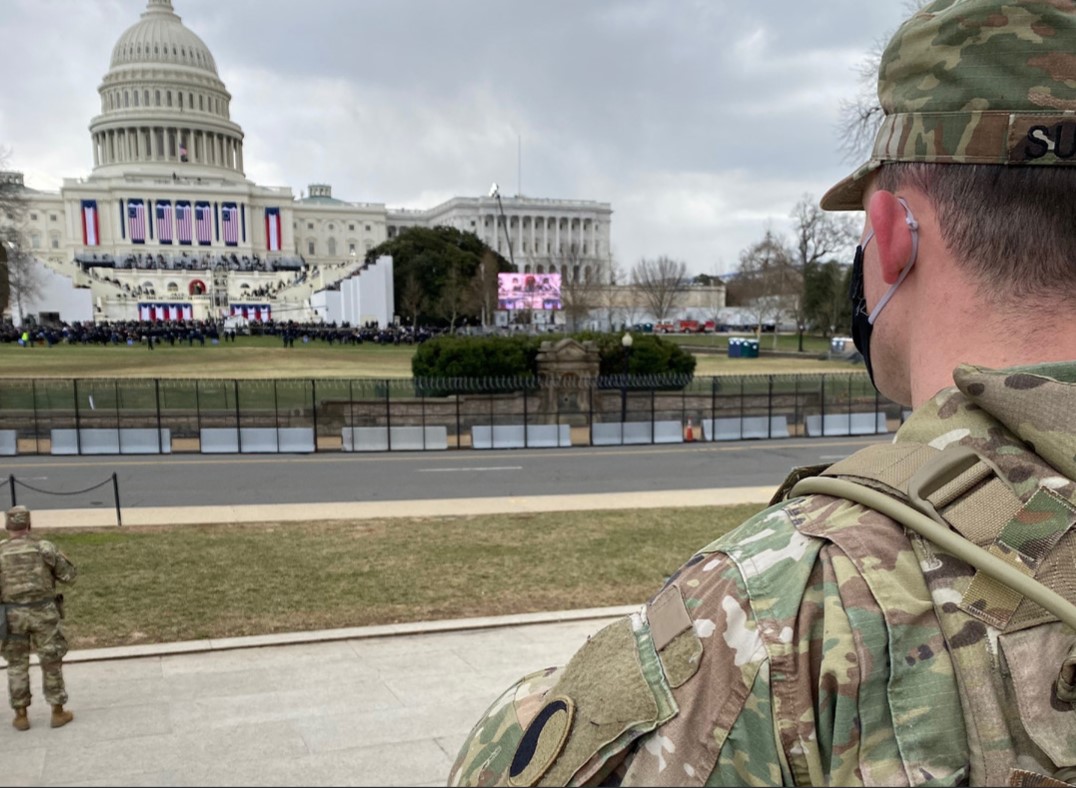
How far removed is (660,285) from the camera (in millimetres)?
89000

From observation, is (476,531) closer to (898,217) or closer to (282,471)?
(282,471)

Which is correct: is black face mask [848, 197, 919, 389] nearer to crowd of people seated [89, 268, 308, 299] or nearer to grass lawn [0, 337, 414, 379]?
grass lawn [0, 337, 414, 379]

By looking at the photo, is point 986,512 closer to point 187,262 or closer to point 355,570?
point 355,570

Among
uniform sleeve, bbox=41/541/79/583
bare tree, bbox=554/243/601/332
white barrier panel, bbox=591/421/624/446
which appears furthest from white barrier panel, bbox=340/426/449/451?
bare tree, bbox=554/243/601/332

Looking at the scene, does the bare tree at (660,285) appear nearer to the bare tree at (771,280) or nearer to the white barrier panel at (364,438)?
the bare tree at (771,280)

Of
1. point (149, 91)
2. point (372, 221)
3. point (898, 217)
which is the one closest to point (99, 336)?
point (898, 217)

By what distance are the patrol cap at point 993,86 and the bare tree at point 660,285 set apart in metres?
87.2

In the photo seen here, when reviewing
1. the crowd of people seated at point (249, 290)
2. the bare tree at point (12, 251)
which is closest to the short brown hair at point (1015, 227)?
the bare tree at point (12, 251)

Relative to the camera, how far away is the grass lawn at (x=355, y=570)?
880 centimetres

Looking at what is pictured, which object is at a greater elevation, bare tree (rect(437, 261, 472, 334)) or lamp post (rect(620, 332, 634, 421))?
bare tree (rect(437, 261, 472, 334))

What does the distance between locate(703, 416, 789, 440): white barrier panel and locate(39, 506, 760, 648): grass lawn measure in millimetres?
12087

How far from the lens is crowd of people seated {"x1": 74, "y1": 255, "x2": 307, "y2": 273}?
97438 mm

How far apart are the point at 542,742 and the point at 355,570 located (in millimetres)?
10017

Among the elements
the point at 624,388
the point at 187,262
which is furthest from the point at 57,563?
the point at 187,262
